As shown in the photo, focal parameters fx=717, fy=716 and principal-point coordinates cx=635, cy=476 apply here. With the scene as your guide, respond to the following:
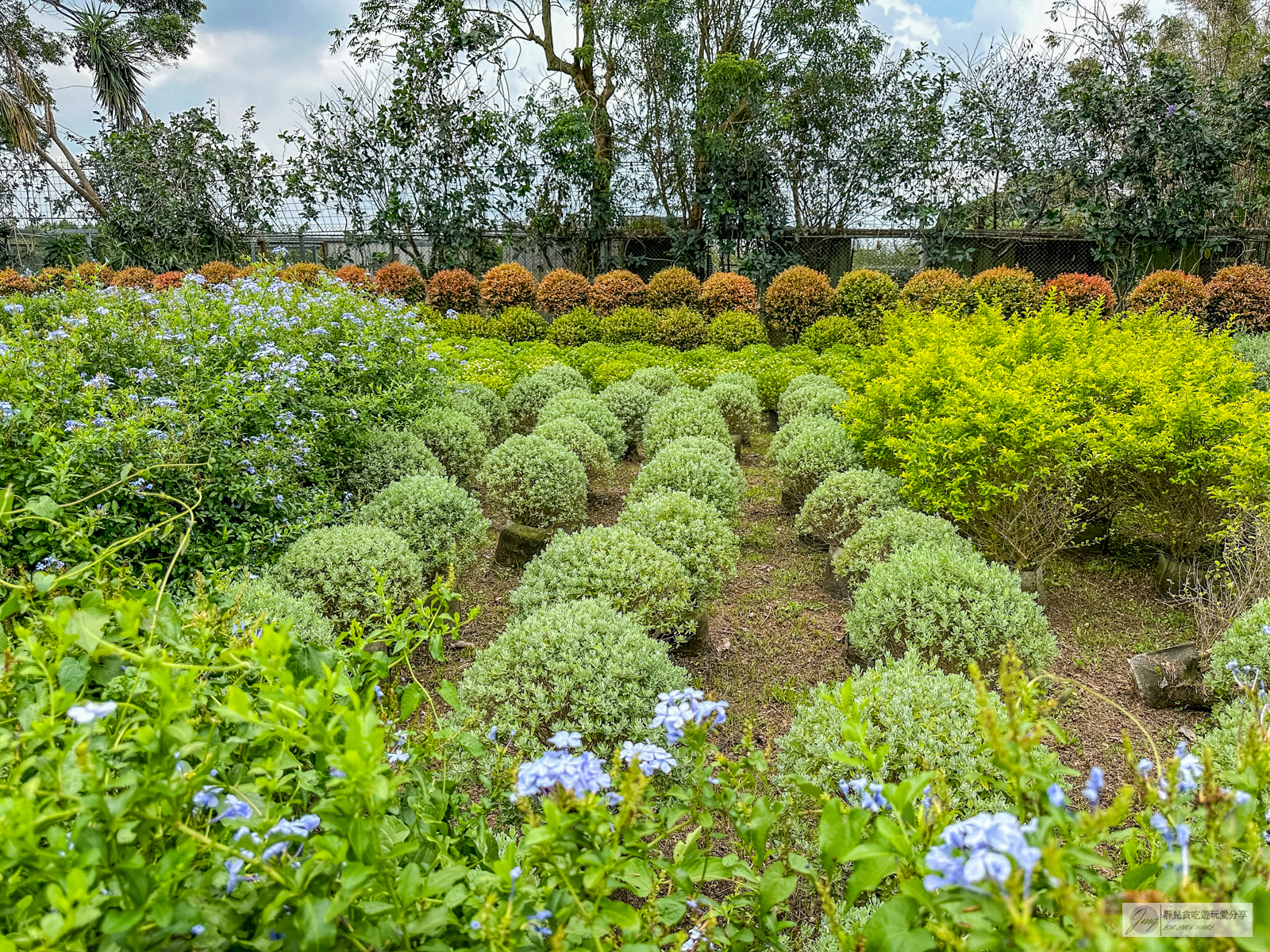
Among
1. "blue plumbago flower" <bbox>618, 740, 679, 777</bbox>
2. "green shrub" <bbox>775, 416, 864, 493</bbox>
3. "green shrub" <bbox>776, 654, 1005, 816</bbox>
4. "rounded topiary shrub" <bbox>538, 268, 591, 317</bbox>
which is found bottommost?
"green shrub" <bbox>776, 654, 1005, 816</bbox>

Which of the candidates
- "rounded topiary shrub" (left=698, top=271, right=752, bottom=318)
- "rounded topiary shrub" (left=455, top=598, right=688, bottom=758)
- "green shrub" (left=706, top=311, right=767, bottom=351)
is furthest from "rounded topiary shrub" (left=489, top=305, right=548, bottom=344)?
"rounded topiary shrub" (left=455, top=598, right=688, bottom=758)

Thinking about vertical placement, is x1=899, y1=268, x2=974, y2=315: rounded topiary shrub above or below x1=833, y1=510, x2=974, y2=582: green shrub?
above

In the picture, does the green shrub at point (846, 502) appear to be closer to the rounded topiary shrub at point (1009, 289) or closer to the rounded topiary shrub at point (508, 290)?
the rounded topiary shrub at point (1009, 289)

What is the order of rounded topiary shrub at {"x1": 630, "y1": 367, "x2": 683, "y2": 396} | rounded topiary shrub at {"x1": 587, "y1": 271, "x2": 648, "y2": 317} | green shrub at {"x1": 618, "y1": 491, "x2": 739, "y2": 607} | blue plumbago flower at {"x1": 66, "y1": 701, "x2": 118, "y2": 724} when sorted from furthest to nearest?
rounded topiary shrub at {"x1": 587, "y1": 271, "x2": 648, "y2": 317}, rounded topiary shrub at {"x1": 630, "y1": 367, "x2": 683, "y2": 396}, green shrub at {"x1": 618, "y1": 491, "x2": 739, "y2": 607}, blue plumbago flower at {"x1": 66, "y1": 701, "x2": 118, "y2": 724}

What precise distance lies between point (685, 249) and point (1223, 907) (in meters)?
14.7

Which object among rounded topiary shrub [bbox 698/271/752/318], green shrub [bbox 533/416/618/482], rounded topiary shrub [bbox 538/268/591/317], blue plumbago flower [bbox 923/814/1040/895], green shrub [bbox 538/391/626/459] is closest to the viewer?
blue plumbago flower [bbox 923/814/1040/895]

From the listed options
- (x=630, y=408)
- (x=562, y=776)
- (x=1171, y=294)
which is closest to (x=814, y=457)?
(x=630, y=408)

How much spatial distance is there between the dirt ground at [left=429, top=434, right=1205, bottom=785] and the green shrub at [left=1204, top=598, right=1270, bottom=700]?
0.23 m

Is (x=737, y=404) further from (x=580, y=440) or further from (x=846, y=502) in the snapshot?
(x=846, y=502)

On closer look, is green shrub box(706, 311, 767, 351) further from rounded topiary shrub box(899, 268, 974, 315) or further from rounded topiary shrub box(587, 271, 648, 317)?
rounded topiary shrub box(899, 268, 974, 315)

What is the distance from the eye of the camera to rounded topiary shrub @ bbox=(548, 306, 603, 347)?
1122 centimetres

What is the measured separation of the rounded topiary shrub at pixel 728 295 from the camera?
12.3m

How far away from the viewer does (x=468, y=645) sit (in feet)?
11.4

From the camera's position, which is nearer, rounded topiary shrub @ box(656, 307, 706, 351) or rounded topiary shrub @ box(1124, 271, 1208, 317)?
rounded topiary shrub @ box(1124, 271, 1208, 317)
